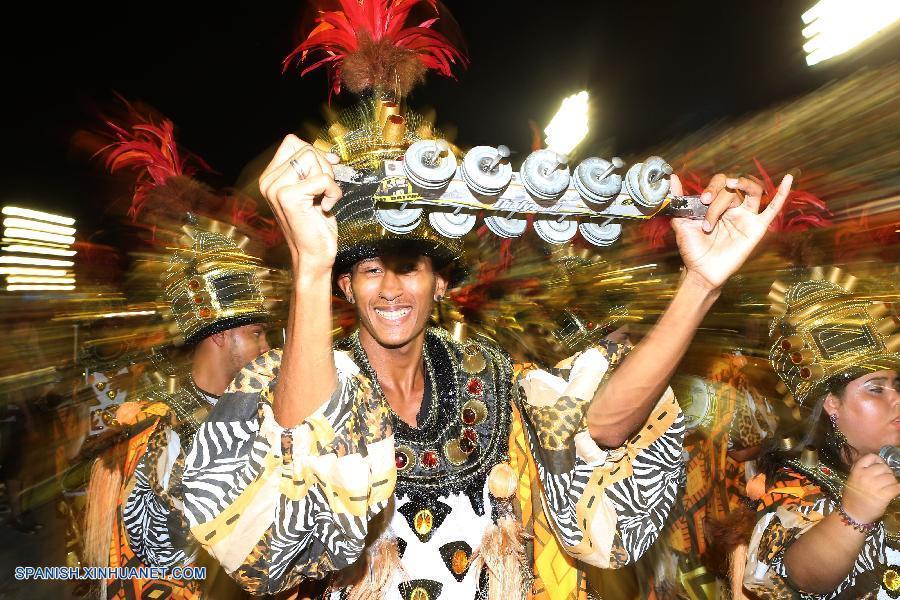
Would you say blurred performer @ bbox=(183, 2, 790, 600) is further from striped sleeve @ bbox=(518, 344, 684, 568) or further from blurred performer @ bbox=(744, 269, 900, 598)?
blurred performer @ bbox=(744, 269, 900, 598)

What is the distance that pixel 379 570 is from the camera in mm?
2111

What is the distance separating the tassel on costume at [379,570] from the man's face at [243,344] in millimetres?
1736

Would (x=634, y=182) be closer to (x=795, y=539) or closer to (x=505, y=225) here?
(x=505, y=225)

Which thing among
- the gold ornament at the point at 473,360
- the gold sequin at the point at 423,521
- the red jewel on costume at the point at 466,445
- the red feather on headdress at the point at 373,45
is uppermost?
the red feather on headdress at the point at 373,45

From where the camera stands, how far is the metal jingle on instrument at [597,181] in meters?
1.57

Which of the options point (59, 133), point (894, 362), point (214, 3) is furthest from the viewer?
point (59, 133)

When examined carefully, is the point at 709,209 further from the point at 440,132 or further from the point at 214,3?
the point at 214,3

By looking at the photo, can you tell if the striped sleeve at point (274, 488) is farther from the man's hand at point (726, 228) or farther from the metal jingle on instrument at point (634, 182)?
the man's hand at point (726, 228)

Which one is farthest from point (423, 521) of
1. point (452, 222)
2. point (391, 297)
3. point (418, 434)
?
point (452, 222)

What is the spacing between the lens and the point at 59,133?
10.2 meters

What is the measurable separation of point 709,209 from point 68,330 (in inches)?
270

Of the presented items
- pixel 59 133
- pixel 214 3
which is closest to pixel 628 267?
pixel 214 3

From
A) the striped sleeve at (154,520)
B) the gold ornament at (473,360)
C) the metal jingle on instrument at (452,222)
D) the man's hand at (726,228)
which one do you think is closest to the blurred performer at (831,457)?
A: the man's hand at (726,228)

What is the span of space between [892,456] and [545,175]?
2304 millimetres
